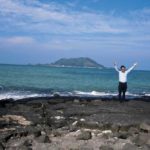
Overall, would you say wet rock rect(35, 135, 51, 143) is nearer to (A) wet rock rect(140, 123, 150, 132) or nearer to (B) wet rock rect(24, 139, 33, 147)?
(B) wet rock rect(24, 139, 33, 147)

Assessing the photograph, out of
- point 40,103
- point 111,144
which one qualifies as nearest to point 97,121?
point 111,144

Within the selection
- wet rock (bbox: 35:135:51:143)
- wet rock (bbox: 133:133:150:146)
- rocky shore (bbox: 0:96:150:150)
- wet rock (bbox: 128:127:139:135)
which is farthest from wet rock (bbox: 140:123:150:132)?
wet rock (bbox: 35:135:51:143)

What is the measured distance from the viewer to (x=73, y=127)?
15.5m

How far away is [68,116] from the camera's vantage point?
58.2ft

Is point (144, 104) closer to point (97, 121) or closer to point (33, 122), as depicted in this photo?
point (97, 121)

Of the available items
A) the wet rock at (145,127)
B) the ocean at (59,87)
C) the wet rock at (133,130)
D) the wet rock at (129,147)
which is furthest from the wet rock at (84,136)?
the ocean at (59,87)

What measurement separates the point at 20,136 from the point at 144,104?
34.3ft

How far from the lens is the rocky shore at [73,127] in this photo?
1267 centimetres

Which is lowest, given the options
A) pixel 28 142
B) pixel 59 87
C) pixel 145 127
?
pixel 59 87

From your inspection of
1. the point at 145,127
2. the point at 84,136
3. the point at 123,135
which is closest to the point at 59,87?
the point at 145,127

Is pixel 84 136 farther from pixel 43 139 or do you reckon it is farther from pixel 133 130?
pixel 133 130

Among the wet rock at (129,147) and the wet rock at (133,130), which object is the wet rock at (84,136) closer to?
the wet rock at (133,130)

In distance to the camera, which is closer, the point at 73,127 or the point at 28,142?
the point at 28,142

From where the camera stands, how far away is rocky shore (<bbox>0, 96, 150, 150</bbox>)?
12672 millimetres
